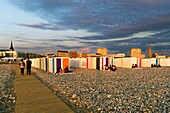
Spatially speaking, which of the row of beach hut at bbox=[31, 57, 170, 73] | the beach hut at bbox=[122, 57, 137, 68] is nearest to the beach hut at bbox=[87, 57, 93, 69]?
the row of beach hut at bbox=[31, 57, 170, 73]

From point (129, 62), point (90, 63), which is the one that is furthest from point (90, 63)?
point (129, 62)

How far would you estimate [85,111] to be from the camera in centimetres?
787

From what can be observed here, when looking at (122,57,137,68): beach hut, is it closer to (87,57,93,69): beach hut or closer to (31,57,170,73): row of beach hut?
(31,57,170,73): row of beach hut

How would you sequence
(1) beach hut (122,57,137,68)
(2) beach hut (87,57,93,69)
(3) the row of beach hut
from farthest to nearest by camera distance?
(1) beach hut (122,57,137,68)
(2) beach hut (87,57,93,69)
(3) the row of beach hut

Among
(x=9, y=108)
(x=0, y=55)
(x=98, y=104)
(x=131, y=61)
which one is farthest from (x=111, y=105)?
(x=0, y=55)

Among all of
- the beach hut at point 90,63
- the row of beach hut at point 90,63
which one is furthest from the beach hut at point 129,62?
the beach hut at point 90,63

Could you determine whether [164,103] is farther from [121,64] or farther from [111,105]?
[121,64]

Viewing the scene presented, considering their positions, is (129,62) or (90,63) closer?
(90,63)

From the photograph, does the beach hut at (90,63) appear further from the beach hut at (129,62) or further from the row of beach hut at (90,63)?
the beach hut at (129,62)

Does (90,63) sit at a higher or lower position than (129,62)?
lower

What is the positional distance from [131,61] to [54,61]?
23566 millimetres

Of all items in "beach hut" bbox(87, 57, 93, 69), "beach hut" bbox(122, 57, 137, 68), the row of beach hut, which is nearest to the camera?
the row of beach hut

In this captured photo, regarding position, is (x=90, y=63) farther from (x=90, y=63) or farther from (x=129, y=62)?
(x=129, y=62)

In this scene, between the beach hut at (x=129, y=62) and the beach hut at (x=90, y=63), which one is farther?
the beach hut at (x=129, y=62)
